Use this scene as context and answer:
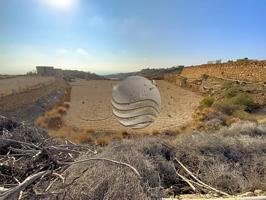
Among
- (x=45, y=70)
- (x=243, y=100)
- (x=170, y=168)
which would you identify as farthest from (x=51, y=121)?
(x=45, y=70)

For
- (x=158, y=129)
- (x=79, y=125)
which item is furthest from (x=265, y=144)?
(x=79, y=125)

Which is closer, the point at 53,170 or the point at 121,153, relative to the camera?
the point at 53,170

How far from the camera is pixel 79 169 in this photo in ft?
14.4

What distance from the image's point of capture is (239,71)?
28.9 meters

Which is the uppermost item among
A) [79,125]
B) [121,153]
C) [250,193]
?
[121,153]

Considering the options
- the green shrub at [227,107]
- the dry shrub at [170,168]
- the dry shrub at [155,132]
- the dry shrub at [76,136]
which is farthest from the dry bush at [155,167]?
the green shrub at [227,107]

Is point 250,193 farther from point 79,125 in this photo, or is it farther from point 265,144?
point 79,125

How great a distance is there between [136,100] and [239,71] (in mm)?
24846

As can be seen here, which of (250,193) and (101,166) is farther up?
(101,166)

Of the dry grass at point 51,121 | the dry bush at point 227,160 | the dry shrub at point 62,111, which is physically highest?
the dry bush at point 227,160

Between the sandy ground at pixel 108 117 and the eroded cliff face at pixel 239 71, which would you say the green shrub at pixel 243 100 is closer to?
the sandy ground at pixel 108 117

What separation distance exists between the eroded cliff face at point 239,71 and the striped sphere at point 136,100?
66.6 feet

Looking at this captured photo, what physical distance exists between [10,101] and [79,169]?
1573cm

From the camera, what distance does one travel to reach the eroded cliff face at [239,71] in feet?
82.9
